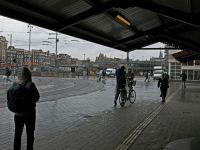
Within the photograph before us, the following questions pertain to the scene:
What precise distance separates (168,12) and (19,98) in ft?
10.4

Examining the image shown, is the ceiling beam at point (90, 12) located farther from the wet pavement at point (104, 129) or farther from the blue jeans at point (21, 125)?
the wet pavement at point (104, 129)

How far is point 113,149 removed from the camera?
316 inches

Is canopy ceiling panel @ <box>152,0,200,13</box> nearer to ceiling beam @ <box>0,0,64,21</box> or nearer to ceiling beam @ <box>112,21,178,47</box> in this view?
ceiling beam @ <box>0,0,64,21</box>

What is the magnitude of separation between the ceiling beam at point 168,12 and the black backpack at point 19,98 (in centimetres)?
233

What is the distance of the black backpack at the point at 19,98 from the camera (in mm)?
6656

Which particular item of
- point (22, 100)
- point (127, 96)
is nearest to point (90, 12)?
point (22, 100)

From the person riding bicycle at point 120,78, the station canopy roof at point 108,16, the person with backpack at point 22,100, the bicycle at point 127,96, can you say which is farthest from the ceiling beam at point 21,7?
the bicycle at point 127,96

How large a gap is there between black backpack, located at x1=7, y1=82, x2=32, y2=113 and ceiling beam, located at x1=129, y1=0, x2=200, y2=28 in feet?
7.66

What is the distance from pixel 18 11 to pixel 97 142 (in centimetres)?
325

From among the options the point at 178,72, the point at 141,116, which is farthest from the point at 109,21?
the point at 178,72

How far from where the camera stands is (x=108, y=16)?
878cm

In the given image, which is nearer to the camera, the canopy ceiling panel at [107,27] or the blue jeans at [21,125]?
the blue jeans at [21,125]

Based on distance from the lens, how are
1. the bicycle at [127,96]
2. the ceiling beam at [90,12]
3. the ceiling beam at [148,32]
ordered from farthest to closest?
the bicycle at [127,96] → the ceiling beam at [148,32] → the ceiling beam at [90,12]

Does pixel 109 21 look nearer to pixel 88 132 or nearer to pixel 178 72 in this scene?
pixel 88 132
